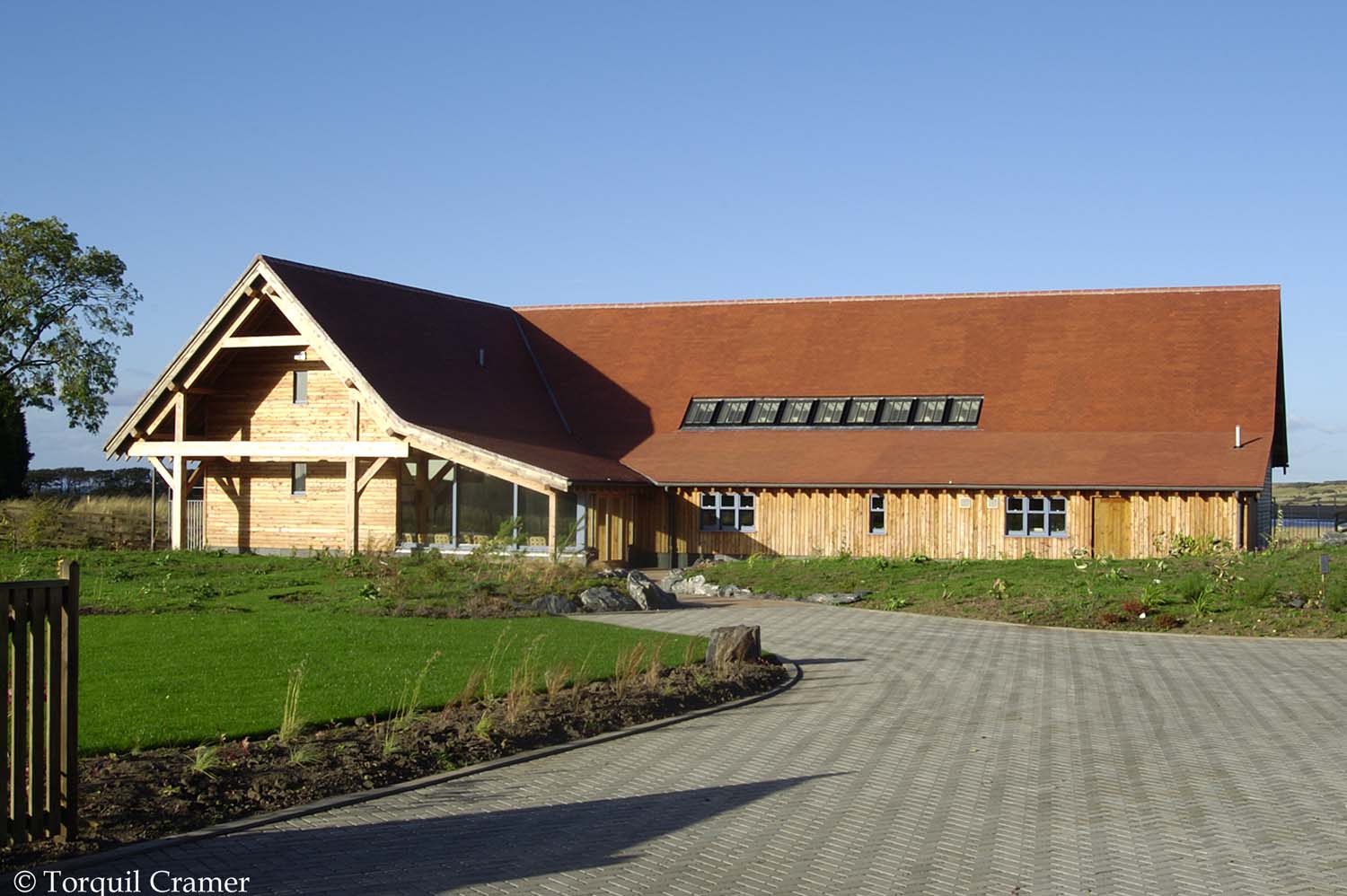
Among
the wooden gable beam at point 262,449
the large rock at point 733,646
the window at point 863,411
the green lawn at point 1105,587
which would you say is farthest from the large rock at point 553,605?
the window at point 863,411

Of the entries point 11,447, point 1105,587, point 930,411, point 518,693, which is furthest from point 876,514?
point 11,447

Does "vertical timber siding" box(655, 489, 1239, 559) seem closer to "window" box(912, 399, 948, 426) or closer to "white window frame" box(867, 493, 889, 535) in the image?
"white window frame" box(867, 493, 889, 535)

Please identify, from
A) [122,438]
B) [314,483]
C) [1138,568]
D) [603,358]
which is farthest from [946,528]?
[122,438]

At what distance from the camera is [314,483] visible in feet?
122

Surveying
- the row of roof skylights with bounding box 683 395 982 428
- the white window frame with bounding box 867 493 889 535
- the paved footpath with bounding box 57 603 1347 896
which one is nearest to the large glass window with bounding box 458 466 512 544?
the row of roof skylights with bounding box 683 395 982 428

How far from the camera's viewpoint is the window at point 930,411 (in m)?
37.1

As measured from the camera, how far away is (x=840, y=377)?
3919cm

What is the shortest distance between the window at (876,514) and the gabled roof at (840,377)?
0.83 m

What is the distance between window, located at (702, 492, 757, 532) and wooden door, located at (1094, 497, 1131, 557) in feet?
27.5

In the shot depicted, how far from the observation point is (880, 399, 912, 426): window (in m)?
37.4

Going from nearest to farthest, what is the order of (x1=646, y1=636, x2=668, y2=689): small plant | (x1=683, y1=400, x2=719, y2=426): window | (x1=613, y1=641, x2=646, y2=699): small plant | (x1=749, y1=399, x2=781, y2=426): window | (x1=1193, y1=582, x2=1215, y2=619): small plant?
1. (x1=613, y1=641, x2=646, y2=699): small plant
2. (x1=646, y1=636, x2=668, y2=689): small plant
3. (x1=1193, y1=582, x2=1215, y2=619): small plant
4. (x1=749, y1=399, x2=781, y2=426): window
5. (x1=683, y1=400, x2=719, y2=426): window

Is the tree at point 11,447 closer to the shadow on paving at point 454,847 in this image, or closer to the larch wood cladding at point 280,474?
the larch wood cladding at point 280,474

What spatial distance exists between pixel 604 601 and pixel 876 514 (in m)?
12.6

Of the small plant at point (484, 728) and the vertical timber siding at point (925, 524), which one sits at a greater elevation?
the vertical timber siding at point (925, 524)
